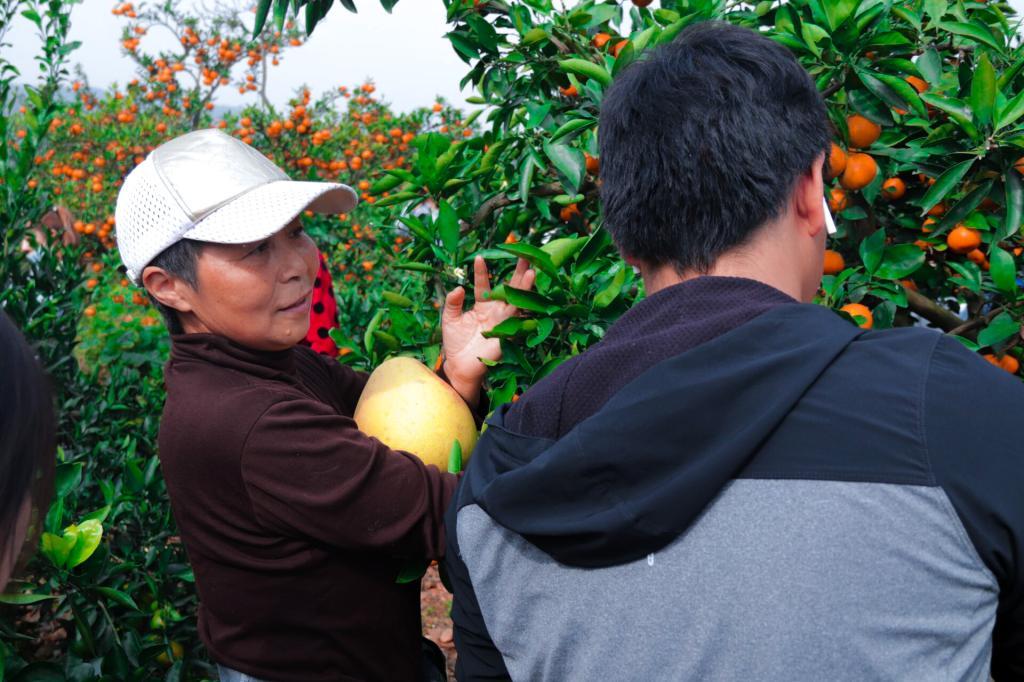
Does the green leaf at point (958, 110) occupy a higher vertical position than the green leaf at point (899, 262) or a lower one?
higher

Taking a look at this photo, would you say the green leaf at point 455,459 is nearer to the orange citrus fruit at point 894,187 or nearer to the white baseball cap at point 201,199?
the white baseball cap at point 201,199

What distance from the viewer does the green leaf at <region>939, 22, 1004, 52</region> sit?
5.07 ft

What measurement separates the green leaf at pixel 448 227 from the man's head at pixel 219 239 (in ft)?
0.77

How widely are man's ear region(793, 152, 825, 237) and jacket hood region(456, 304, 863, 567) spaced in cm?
14

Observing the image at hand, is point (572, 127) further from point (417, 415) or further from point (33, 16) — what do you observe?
point (33, 16)

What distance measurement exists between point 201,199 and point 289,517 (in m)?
0.52

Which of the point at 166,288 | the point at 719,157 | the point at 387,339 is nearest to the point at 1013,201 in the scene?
the point at 719,157

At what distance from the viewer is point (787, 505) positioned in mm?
865

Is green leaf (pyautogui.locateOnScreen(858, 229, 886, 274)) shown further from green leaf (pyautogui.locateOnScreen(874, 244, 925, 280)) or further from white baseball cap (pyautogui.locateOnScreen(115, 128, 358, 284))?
white baseball cap (pyautogui.locateOnScreen(115, 128, 358, 284))

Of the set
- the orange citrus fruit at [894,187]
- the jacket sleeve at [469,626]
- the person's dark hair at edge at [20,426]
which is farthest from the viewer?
the orange citrus fruit at [894,187]

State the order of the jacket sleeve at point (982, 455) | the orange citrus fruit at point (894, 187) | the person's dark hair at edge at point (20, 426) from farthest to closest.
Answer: the orange citrus fruit at point (894, 187), the person's dark hair at edge at point (20, 426), the jacket sleeve at point (982, 455)

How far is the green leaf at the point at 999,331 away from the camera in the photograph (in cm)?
154

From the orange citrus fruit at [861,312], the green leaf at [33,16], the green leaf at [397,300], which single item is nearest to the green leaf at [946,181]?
the orange citrus fruit at [861,312]

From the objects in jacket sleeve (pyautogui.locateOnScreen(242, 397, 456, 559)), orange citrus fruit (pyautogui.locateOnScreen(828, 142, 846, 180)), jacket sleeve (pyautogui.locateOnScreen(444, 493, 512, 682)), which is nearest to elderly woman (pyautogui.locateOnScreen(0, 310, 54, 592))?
jacket sleeve (pyautogui.locateOnScreen(242, 397, 456, 559))
